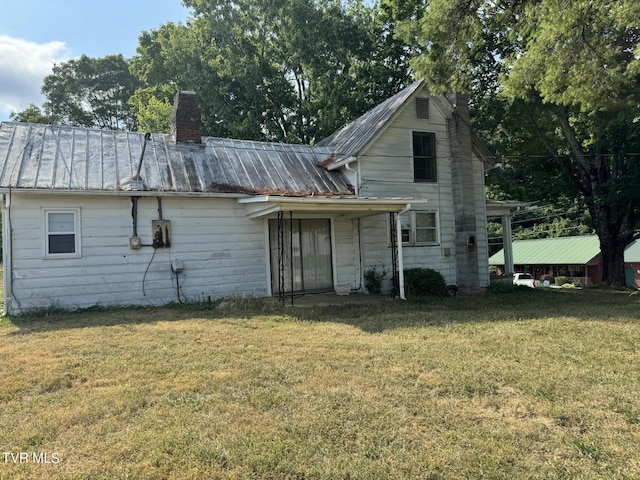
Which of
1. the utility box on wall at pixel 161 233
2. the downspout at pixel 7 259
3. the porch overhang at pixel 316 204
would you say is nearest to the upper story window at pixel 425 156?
the porch overhang at pixel 316 204

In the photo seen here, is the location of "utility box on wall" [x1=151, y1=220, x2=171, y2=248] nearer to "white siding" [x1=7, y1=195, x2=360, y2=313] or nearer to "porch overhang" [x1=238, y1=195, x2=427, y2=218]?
"white siding" [x1=7, y1=195, x2=360, y2=313]

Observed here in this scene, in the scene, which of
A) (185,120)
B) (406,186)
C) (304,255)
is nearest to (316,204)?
(304,255)

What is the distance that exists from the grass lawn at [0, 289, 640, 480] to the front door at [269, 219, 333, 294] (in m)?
4.81

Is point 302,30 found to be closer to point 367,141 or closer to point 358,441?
point 367,141

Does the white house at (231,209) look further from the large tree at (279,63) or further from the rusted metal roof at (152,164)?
the large tree at (279,63)

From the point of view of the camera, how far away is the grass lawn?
9.59 ft

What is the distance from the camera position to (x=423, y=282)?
40.5 ft

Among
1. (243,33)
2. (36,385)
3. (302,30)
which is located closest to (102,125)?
(243,33)

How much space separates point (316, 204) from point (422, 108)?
19.5ft

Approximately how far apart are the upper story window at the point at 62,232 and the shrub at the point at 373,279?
7.41 metres

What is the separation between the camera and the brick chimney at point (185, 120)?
1291cm

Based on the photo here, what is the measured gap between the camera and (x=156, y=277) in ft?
34.9

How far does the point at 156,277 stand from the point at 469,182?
9519 mm

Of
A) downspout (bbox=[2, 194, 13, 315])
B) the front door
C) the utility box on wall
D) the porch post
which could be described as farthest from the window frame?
downspout (bbox=[2, 194, 13, 315])
